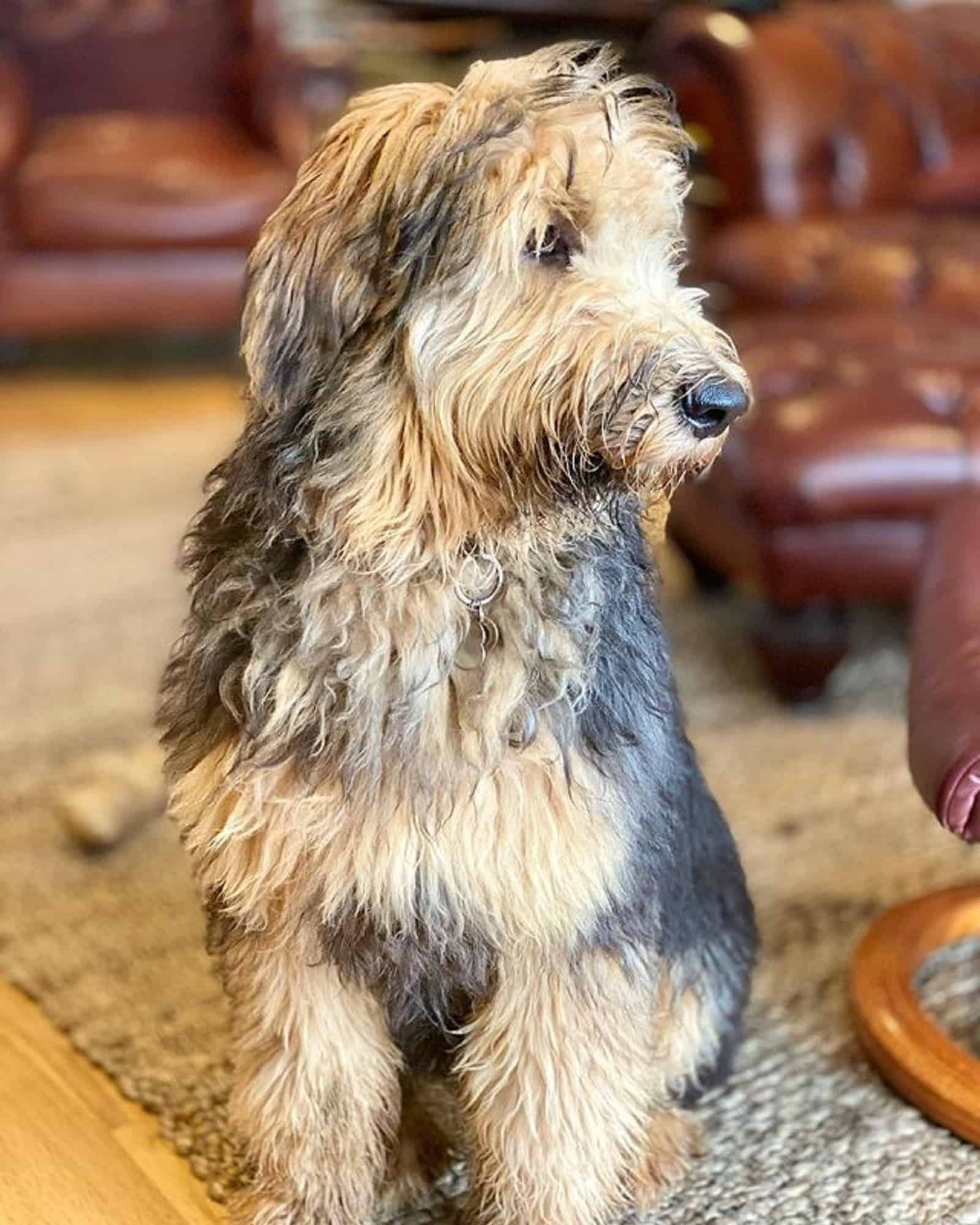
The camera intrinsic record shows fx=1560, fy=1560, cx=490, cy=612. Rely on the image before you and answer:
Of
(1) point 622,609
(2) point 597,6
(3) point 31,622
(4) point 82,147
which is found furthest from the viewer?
(2) point 597,6

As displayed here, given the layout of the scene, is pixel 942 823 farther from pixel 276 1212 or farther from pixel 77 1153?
pixel 77 1153

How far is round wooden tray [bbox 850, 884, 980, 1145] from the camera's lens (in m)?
1.68

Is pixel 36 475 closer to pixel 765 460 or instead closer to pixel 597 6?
pixel 765 460

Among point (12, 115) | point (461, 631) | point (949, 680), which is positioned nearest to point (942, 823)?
point (949, 680)

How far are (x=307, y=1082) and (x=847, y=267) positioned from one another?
2.19m

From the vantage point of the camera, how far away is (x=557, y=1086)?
143 cm

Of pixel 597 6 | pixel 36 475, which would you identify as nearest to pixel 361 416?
pixel 36 475

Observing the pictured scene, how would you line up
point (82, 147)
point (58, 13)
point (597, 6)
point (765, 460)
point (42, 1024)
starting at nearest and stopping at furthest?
point (42, 1024) → point (765, 460) → point (82, 147) → point (58, 13) → point (597, 6)

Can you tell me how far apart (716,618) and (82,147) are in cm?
258

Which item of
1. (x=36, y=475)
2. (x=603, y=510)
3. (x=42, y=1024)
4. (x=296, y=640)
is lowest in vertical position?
(x=36, y=475)

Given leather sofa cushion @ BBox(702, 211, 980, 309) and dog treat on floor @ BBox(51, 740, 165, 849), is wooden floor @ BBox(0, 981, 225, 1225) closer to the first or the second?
dog treat on floor @ BBox(51, 740, 165, 849)

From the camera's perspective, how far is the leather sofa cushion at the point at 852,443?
2.47m

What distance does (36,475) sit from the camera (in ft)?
12.9

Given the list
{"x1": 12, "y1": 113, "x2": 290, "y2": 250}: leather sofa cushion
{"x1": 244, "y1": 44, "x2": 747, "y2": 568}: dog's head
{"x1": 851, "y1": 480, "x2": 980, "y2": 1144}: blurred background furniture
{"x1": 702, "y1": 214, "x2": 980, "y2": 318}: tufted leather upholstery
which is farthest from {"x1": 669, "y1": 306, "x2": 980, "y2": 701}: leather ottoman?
{"x1": 12, "y1": 113, "x2": 290, "y2": 250}: leather sofa cushion
